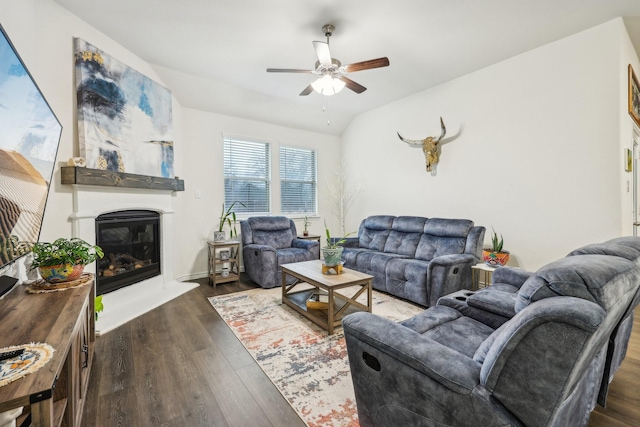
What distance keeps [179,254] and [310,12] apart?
358 cm

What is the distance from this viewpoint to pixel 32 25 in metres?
2.21

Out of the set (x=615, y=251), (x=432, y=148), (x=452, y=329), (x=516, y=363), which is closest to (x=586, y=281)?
(x=516, y=363)

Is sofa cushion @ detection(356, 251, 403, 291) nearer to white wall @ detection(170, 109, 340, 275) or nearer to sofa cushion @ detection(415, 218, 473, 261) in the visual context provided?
sofa cushion @ detection(415, 218, 473, 261)

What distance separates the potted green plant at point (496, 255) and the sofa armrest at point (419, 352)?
2.50 metres

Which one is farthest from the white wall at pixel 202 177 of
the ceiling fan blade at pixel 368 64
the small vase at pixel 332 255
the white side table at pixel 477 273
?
the white side table at pixel 477 273

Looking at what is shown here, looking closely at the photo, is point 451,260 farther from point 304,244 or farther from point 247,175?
point 247,175

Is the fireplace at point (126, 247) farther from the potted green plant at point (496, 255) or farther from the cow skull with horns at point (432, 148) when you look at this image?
the potted green plant at point (496, 255)

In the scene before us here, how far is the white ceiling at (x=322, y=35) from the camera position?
2496 mm

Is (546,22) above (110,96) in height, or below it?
above

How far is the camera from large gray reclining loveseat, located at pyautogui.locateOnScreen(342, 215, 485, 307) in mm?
3066

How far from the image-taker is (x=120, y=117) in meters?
3.11

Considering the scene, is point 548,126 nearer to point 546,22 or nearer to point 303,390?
point 546,22

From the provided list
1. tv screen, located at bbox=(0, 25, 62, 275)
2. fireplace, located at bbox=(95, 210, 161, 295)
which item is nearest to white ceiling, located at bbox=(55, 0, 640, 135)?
tv screen, located at bbox=(0, 25, 62, 275)

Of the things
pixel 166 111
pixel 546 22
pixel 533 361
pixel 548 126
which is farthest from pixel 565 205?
pixel 166 111
